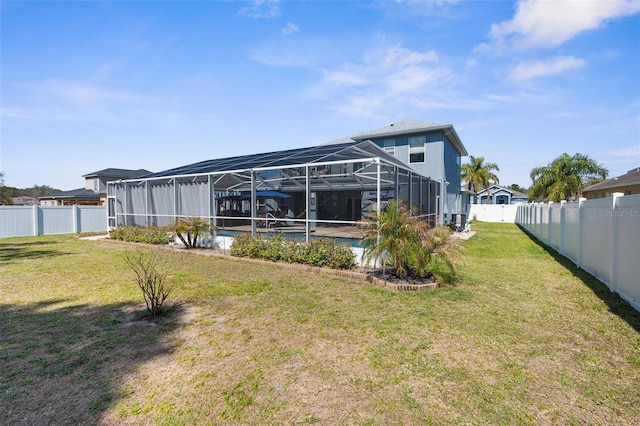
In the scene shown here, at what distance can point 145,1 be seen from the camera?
8.32 metres

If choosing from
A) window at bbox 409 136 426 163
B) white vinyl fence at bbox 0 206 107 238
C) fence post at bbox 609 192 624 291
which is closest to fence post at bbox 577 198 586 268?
fence post at bbox 609 192 624 291

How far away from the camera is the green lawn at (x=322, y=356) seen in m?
2.43

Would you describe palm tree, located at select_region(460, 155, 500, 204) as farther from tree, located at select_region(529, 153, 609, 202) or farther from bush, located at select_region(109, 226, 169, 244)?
bush, located at select_region(109, 226, 169, 244)

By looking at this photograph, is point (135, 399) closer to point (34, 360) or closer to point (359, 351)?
point (34, 360)

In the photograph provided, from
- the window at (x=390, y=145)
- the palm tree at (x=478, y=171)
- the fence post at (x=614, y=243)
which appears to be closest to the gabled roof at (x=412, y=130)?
the window at (x=390, y=145)

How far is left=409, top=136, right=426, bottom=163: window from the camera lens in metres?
18.1

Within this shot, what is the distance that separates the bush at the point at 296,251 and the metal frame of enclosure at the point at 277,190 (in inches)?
23.5

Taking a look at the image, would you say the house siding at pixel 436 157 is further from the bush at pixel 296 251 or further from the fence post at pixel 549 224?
the bush at pixel 296 251

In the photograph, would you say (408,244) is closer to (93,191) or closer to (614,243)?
(614,243)

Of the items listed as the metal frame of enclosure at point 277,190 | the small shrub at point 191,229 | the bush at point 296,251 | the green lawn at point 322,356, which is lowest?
the green lawn at point 322,356

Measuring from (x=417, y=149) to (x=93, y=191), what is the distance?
35.9 m

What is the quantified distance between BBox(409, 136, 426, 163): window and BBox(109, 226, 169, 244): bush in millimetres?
13966

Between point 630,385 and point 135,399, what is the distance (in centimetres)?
429

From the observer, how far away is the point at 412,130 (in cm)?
1784
